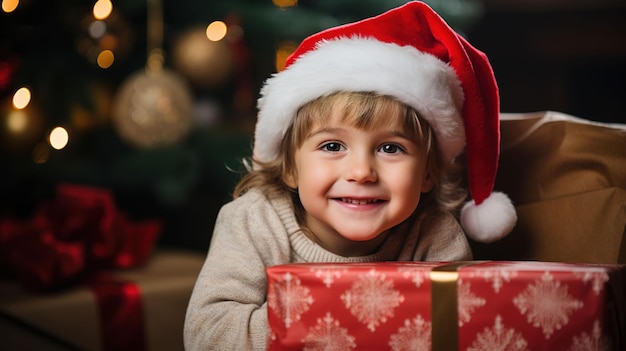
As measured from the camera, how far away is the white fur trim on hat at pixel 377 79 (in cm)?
88

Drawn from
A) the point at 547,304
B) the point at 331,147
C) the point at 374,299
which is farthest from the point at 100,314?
the point at 547,304

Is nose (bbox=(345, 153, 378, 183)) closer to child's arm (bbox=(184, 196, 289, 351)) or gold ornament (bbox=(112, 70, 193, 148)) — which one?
child's arm (bbox=(184, 196, 289, 351))

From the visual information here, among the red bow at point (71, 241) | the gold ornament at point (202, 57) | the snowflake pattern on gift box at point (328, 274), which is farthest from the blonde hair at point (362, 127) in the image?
the gold ornament at point (202, 57)

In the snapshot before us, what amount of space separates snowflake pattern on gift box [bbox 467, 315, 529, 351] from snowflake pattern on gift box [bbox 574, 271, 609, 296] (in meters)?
0.08

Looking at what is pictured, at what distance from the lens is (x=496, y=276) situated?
2.33ft

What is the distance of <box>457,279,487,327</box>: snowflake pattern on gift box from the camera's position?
715 millimetres

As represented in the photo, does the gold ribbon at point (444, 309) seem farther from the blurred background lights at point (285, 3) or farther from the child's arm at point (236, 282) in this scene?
the blurred background lights at point (285, 3)

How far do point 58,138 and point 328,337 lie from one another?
1211 millimetres

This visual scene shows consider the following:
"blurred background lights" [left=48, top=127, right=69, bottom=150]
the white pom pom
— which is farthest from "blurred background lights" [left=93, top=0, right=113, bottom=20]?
the white pom pom

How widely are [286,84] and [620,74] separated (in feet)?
6.35

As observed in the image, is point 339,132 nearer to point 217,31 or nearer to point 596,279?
point 596,279

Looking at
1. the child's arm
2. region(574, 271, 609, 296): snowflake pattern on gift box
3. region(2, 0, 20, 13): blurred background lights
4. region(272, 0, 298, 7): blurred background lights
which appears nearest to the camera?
region(574, 271, 609, 296): snowflake pattern on gift box

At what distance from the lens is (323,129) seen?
904mm

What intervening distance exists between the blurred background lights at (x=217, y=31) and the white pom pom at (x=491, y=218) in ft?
3.25
